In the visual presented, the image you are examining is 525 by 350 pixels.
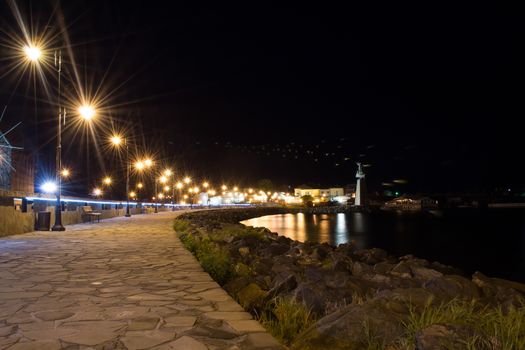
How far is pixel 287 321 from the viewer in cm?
485

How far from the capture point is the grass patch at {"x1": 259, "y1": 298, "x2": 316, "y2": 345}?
182 inches

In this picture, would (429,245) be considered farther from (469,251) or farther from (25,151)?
(25,151)

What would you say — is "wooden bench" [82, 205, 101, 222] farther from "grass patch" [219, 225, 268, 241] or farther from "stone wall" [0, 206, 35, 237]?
"grass patch" [219, 225, 268, 241]

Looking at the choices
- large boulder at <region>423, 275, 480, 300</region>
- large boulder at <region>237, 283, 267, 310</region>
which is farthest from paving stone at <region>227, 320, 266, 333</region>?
large boulder at <region>423, 275, 480, 300</region>

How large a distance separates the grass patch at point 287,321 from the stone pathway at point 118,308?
41 centimetres

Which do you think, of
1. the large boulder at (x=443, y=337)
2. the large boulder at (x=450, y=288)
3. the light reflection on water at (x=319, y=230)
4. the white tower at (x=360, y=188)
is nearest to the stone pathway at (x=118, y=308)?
the large boulder at (x=443, y=337)

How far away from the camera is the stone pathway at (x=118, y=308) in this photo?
144 inches

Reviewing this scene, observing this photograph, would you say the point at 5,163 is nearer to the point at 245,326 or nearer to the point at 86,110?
the point at 86,110

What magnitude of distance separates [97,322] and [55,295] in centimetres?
157

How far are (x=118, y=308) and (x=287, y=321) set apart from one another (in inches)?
76.4

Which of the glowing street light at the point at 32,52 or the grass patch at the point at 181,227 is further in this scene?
the grass patch at the point at 181,227

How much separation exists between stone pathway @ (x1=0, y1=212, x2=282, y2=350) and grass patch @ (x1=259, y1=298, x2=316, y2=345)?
41 cm

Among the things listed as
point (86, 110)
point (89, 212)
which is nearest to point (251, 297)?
point (86, 110)

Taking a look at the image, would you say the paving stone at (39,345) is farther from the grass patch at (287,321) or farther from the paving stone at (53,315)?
the grass patch at (287,321)
